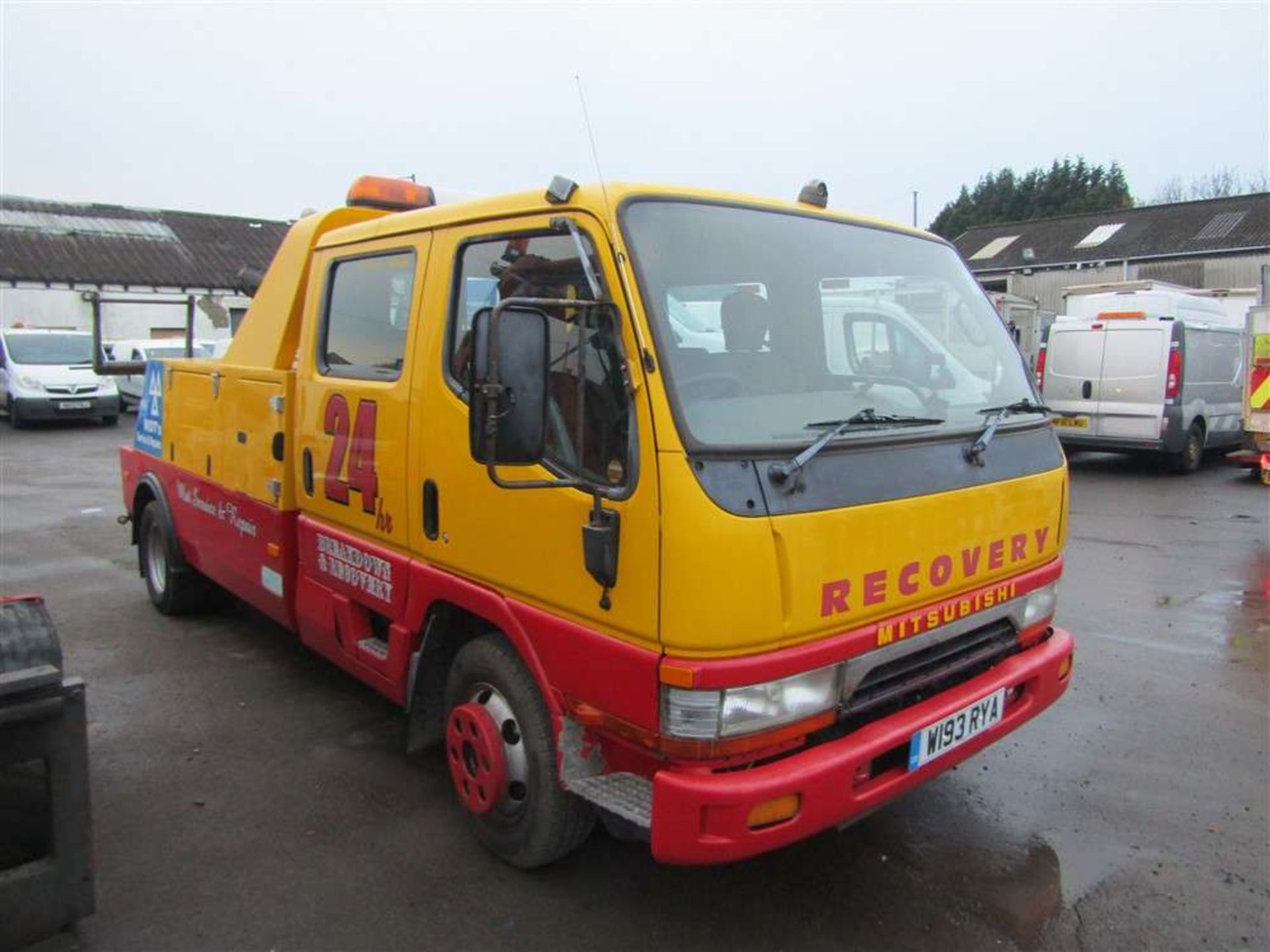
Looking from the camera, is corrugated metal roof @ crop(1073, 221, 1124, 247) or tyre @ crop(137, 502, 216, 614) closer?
tyre @ crop(137, 502, 216, 614)

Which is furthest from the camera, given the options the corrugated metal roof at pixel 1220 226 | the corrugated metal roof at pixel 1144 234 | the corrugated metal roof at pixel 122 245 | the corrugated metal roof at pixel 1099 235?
the corrugated metal roof at pixel 1099 235

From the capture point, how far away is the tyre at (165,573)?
18.7 ft

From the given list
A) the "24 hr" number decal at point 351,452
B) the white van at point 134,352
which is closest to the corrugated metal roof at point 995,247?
the white van at point 134,352

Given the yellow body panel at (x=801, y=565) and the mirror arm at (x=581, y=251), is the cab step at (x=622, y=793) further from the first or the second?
the mirror arm at (x=581, y=251)

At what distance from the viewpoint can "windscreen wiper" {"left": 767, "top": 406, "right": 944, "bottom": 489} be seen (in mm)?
2438

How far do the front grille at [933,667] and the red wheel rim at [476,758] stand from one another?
1156mm

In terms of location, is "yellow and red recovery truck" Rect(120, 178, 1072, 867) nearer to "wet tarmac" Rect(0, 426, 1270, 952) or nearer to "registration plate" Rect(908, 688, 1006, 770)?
"registration plate" Rect(908, 688, 1006, 770)

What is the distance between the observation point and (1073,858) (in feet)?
10.7

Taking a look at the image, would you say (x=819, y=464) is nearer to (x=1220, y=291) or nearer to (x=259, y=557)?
(x=259, y=557)

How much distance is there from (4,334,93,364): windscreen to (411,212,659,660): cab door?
18.1 metres

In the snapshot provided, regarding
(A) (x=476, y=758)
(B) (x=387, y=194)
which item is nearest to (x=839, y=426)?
(A) (x=476, y=758)

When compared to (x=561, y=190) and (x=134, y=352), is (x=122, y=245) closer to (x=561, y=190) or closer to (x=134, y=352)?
(x=134, y=352)

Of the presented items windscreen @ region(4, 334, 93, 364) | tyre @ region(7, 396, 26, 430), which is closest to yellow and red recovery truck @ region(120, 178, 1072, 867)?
tyre @ region(7, 396, 26, 430)

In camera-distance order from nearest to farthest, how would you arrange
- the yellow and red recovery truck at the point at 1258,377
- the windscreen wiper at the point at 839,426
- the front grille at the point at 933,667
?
the windscreen wiper at the point at 839,426, the front grille at the point at 933,667, the yellow and red recovery truck at the point at 1258,377
